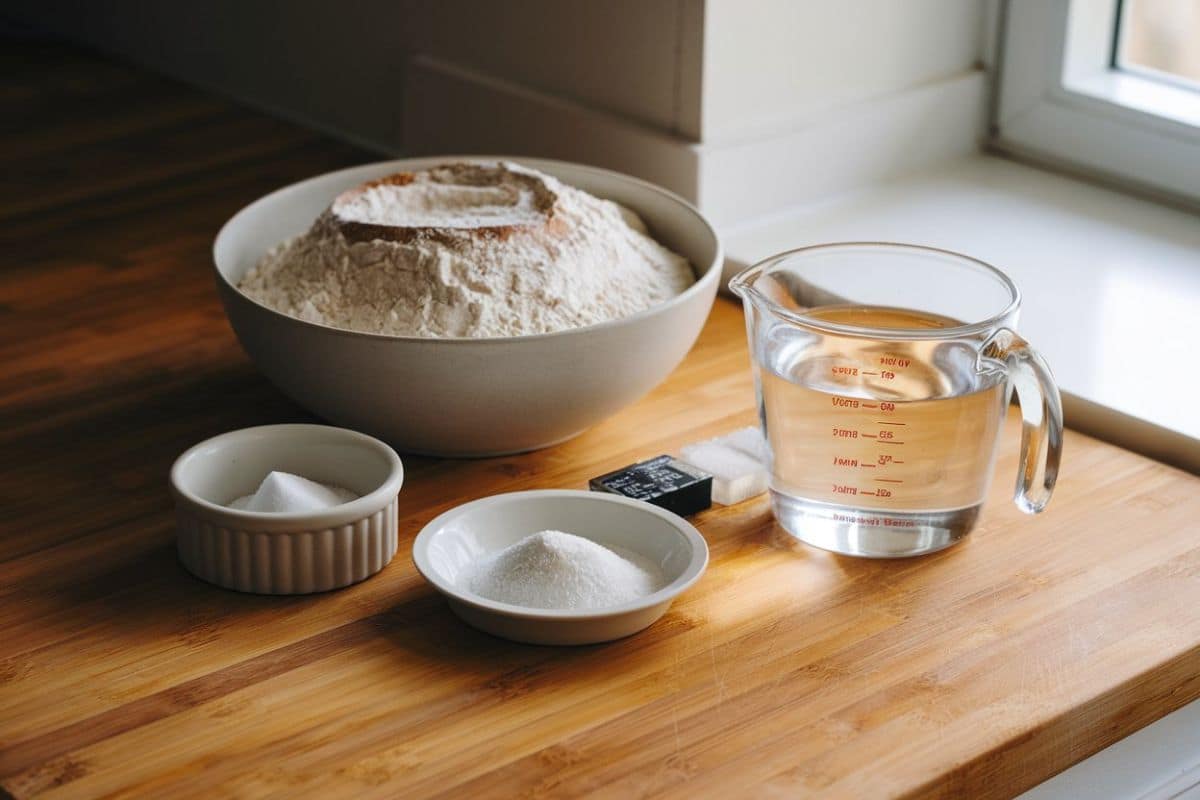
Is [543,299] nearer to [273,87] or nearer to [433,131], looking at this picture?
[433,131]

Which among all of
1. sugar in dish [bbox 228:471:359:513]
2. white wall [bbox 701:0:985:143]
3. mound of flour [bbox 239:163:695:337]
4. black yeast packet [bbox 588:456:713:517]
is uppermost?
white wall [bbox 701:0:985:143]

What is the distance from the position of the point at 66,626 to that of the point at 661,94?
0.67 m

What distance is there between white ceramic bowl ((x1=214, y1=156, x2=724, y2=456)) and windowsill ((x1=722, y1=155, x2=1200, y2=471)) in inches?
10.8

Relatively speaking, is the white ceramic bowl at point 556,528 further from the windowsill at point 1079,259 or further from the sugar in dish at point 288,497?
the windowsill at point 1079,259

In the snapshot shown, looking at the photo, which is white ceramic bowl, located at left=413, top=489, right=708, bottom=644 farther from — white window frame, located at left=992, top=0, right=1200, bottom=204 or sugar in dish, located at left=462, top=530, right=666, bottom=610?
white window frame, located at left=992, top=0, right=1200, bottom=204

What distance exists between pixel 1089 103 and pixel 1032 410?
2.06 ft

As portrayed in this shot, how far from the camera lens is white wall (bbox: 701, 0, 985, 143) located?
120 cm

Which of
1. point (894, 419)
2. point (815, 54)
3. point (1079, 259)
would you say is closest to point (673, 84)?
point (815, 54)

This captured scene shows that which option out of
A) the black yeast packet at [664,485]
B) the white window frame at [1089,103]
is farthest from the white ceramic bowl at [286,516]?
the white window frame at [1089,103]

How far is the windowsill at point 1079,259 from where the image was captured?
3.28ft

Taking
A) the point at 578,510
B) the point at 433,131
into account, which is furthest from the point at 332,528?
the point at 433,131

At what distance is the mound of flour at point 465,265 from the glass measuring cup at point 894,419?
11 cm

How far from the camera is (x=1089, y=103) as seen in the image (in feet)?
4.40

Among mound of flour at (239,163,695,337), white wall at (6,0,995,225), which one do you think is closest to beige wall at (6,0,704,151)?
white wall at (6,0,995,225)
